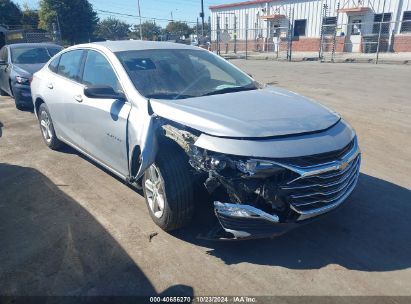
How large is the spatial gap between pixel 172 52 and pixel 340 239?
2833 millimetres

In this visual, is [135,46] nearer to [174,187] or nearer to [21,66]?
[174,187]

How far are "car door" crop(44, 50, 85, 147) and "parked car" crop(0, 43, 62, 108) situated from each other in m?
3.70

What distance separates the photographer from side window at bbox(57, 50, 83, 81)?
189 inches

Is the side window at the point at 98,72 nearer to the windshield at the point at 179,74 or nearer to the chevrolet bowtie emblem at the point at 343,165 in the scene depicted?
the windshield at the point at 179,74

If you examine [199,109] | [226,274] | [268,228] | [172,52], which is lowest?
[226,274]

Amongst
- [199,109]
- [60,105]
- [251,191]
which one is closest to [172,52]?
[199,109]

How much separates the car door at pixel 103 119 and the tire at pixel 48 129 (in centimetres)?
127

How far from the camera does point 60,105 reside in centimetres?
506

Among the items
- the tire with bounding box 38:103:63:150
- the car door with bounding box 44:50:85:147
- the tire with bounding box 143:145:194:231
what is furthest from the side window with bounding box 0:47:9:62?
the tire with bounding box 143:145:194:231

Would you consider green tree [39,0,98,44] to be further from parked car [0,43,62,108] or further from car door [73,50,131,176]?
car door [73,50,131,176]

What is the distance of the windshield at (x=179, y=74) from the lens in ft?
12.4

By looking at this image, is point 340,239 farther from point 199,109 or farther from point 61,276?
point 61,276

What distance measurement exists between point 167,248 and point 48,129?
3.61 metres

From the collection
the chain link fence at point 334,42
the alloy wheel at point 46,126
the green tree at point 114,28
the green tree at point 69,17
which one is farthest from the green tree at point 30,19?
the alloy wheel at point 46,126
